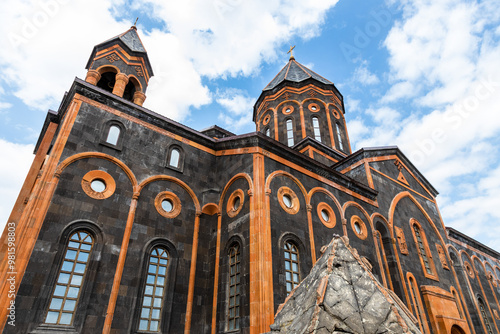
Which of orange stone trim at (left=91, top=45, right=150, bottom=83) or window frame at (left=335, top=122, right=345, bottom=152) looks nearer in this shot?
orange stone trim at (left=91, top=45, right=150, bottom=83)

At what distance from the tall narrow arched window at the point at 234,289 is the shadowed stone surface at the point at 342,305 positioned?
7.21 metres

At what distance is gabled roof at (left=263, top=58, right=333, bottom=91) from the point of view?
75.6 ft

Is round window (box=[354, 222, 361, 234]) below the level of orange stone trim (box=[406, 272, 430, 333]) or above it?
above

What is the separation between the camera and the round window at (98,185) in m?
10.1

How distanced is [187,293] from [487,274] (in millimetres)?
25889

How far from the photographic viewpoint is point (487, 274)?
24.9 meters

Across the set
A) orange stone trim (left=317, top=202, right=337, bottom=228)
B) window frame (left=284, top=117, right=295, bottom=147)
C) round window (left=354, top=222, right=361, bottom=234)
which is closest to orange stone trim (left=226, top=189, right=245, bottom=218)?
orange stone trim (left=317, top=202, right=337, bottom=228)

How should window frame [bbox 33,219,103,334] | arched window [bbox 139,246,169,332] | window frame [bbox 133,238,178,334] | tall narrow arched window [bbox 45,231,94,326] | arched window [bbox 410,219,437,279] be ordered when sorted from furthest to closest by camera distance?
1. arched window [bbox 410,219,437,279]
2. arched window [bbox 139,246,169,332]
3. window frame [bbox 133,238,178,334]
4. tall narrow arched window [bbox 45,231,94,326]
5. window frame [bbox 33,219,103,334]

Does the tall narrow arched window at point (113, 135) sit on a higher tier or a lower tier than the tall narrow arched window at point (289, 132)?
lower

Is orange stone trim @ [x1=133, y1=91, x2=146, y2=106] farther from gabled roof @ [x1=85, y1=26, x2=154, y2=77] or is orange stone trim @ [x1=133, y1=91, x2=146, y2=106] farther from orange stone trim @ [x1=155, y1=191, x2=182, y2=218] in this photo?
orange stone trim @ [x1=155, y1=191, x2=182, y2=218]

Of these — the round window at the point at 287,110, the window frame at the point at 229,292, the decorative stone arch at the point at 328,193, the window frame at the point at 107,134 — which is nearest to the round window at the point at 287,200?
the decorative stone arch at the point at 328,193

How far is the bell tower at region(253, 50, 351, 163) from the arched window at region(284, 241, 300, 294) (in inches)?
365

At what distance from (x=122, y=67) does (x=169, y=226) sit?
8.33 metres

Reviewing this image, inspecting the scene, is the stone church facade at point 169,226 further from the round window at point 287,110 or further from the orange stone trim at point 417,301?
the round window at point 287,110
